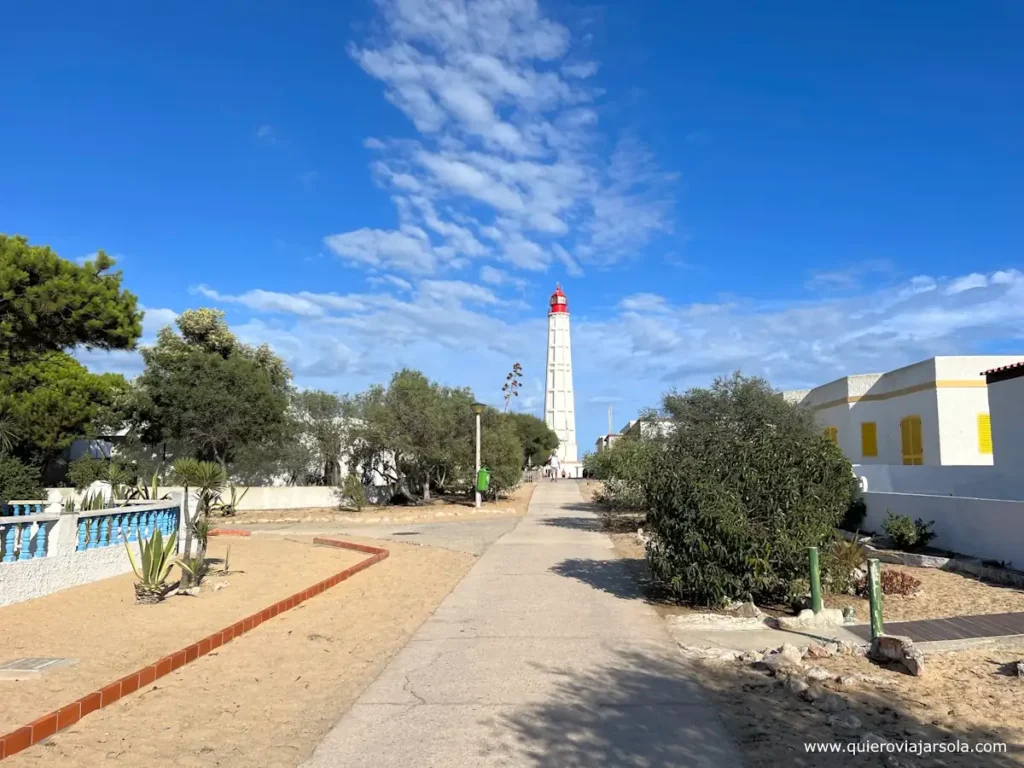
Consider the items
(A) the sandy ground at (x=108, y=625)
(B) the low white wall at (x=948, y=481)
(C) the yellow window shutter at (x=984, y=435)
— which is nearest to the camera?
(A) the sandy ground at (x=108, y=625)

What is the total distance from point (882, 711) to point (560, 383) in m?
86.1

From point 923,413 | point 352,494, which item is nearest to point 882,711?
point 923,413

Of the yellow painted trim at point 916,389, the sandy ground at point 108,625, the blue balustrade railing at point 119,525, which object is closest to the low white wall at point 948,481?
the yellow painted trim at point 916,389

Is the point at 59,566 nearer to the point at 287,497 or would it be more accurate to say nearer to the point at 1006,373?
the point at 1006,373

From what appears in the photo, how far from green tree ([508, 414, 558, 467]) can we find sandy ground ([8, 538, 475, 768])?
194 feet

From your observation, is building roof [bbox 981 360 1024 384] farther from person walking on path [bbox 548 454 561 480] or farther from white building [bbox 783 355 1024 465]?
person walking on path [bbox 548 454 561 480]

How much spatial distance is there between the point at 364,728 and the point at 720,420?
1698 cm

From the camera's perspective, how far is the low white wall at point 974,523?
1188cm

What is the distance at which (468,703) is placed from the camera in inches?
222

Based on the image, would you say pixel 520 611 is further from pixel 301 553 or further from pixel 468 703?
pixel 301 553

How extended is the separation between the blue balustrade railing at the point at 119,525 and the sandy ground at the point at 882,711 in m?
8.54

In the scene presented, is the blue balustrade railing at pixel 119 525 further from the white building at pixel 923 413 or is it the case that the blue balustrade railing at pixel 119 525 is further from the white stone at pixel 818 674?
the white building at pixel 923 413

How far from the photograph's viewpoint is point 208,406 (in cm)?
2659

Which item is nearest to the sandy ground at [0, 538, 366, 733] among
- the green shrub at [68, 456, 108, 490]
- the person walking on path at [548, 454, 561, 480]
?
the green shrub at [68, 456, 108, 490]
